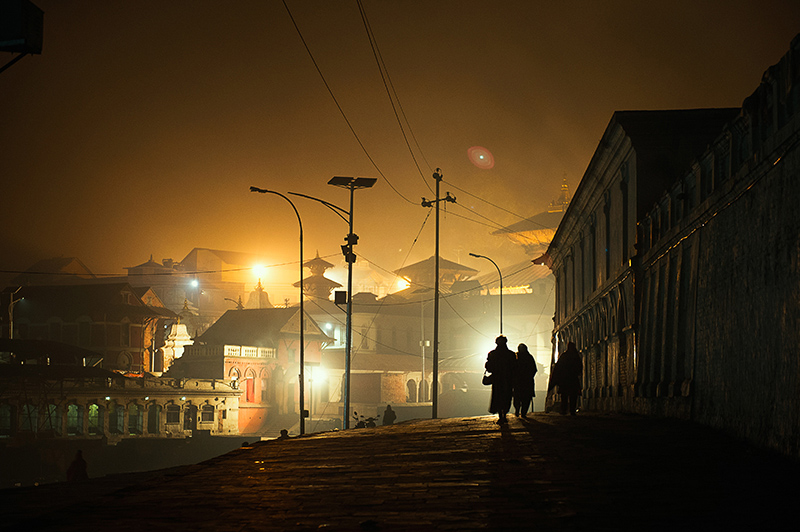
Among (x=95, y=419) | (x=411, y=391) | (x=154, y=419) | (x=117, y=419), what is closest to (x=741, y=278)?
(x=95, y=419)

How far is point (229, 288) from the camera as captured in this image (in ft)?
425

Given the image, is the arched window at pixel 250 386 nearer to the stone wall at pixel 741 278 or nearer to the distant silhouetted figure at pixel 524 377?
the distant silhouetted figure at pixel 524 377

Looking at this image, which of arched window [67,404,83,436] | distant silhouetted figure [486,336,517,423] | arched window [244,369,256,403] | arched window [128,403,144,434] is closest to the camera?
distant silhouetted figure [486,336,517,423]

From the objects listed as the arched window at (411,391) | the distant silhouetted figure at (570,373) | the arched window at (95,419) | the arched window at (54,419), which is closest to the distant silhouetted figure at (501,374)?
the distant silhouetted figure at (570,373)

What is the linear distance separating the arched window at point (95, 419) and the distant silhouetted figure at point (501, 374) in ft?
150

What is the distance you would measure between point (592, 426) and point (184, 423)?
51.7m

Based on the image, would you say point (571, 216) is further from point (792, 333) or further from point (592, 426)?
point (792, 333)

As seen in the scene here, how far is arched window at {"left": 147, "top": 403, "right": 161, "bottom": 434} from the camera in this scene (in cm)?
5988

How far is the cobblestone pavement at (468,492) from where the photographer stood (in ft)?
20.7

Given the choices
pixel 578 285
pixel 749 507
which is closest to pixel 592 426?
pixel 749 507

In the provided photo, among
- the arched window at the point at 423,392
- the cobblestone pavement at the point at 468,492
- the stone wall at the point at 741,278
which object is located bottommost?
the arched window at the point at 423,392

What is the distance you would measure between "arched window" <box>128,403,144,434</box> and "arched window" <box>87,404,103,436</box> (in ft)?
7.99

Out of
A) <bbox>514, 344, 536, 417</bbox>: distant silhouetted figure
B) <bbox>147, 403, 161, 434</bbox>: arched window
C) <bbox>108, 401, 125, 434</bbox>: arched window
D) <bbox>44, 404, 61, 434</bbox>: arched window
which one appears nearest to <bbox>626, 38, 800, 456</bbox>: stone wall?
<bbox>514, 344, 536, 417</bbox>: distant silhouetted figure

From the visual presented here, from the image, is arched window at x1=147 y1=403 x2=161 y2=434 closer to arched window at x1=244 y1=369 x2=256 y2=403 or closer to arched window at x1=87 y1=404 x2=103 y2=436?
arched window at x1=87 y1=404 x2=103 y2=436
